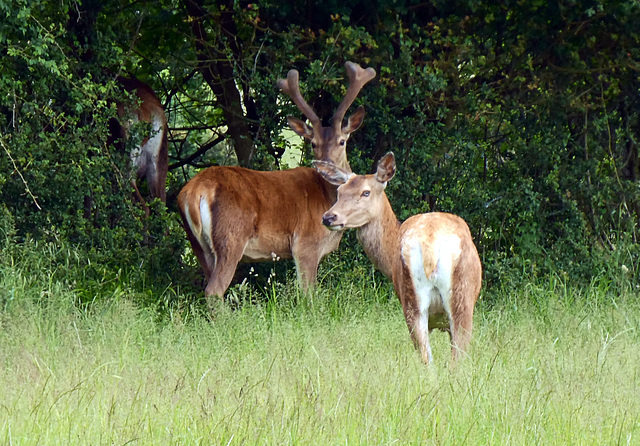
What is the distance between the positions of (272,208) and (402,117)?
1460 mm

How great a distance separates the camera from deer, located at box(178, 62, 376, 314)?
22.9 feet

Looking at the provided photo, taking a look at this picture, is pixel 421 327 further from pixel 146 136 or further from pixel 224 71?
pixel 224 71

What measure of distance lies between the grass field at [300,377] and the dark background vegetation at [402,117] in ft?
2.83

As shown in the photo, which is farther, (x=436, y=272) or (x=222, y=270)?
(x=222, y=270)

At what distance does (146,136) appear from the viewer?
7824mm

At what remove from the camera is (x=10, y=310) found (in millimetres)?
6129

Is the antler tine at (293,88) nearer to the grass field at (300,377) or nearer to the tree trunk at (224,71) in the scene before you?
the tree trunk at (224,71)

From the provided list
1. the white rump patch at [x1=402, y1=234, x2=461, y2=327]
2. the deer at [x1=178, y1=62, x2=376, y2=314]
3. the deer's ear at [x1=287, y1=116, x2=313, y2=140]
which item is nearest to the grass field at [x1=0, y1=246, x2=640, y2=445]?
the white rump patch at [x1=402, y1=234, x2=461, y2=327]

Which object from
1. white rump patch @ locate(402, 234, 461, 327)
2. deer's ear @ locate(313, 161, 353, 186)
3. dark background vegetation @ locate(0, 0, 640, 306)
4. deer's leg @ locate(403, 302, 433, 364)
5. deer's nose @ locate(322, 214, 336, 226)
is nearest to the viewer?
white rump patch @ locate(402, 234, 461, 327)

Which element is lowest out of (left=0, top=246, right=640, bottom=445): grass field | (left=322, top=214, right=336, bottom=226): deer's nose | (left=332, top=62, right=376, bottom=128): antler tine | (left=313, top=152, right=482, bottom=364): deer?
(left=0, top=246, right=640, bottom=445): grass field

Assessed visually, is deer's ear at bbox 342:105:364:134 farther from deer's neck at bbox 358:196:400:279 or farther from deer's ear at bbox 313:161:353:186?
deer's neck at bbox 358:196:400:279

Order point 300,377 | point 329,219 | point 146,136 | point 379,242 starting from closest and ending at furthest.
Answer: point 300,377 → point 329,219 → point 379,242 → point 146,136

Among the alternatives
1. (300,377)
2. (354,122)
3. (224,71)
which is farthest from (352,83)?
(300,377)

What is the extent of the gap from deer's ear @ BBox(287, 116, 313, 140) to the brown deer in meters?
1.05
